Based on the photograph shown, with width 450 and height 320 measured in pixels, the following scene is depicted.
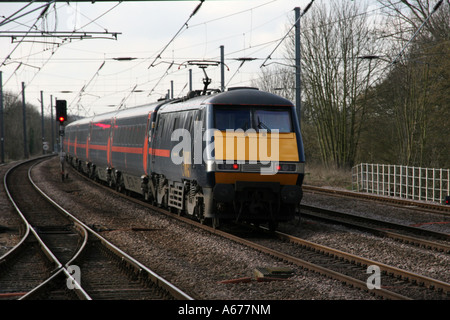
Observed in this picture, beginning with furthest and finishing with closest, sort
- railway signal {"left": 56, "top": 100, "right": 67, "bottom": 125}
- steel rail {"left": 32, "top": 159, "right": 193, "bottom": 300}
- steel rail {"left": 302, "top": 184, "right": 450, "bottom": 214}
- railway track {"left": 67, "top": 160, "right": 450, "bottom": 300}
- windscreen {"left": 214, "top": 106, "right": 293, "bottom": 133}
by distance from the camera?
railway signal {"left": 56, "top": 100, "right": 67, "bottom": 125}, steel rail {"left": 302, "top": 184, "right": 450, "bottom": 214}, windscreen {"left": 214, "top": 106, "right": 293, "bottom": 133}, railway track {"left": 67, "top": 160, "right": 450, "bottom": 300}, steel rail {"left": 32, "top": 159, "right": 193, "bottom": 300}

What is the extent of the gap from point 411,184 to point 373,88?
35.9 feet

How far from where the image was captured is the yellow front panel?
12008 millimetres

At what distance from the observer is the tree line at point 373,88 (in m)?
24.7

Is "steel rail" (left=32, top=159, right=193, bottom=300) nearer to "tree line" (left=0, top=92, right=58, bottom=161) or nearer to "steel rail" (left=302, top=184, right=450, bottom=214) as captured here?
"steel rail" (left=302, top=184, right=450, bottom=214)

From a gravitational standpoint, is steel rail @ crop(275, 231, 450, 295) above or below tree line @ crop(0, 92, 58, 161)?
below

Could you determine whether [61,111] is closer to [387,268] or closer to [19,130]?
[387,268]

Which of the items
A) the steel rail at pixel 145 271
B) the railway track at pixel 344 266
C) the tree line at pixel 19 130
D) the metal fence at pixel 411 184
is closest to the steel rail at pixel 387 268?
the railway track at pixel 344 266

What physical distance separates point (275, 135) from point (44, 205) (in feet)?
31.2

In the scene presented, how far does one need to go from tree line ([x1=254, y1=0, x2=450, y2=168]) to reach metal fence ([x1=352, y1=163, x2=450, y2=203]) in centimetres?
257

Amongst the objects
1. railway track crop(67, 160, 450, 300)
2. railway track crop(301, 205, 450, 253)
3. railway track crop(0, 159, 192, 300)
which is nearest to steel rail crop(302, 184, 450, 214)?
railway track crop(301, 205, 450, 253)

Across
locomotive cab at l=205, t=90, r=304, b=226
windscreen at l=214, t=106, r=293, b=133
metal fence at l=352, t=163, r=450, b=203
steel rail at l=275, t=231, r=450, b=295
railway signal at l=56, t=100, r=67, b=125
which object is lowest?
steel rail at l=275, t=231, r=450, b=295

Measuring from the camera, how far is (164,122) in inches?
637

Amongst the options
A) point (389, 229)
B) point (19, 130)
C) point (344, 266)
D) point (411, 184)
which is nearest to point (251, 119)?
point (389, 229)

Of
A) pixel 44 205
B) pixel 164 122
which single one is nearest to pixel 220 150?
pixel 164 122
